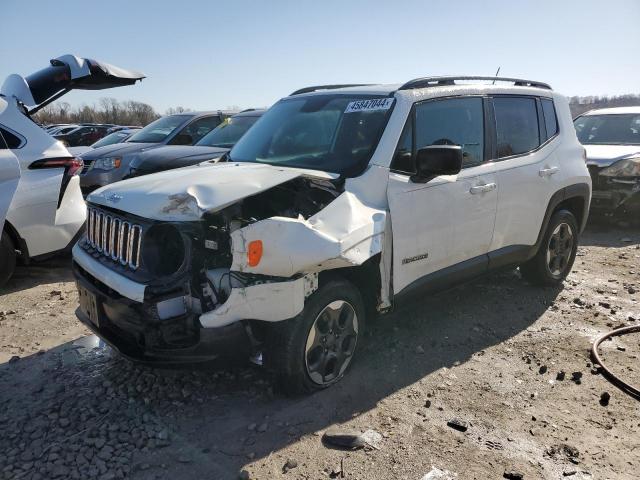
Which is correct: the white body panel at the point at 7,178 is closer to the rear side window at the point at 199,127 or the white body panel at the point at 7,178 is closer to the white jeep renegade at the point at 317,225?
the white jeep renegade at the point at 317,225

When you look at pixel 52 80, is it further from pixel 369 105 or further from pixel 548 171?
pixel 548 171

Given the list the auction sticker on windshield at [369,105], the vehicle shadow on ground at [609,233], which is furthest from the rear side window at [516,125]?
the vehicle shadow on ground at [609,233]

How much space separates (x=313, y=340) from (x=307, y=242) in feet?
2.32

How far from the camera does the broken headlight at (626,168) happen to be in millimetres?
7816

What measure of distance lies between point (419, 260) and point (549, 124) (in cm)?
238

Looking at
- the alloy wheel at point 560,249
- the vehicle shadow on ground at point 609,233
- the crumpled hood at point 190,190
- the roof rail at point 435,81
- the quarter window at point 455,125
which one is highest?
the roof rail at point 435,81

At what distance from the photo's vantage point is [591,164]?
801cm

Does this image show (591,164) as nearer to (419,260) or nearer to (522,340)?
(522,340)

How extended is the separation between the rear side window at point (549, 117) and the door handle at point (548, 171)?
12.4 inches

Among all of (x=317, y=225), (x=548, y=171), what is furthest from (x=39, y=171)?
(x=548, y=171)

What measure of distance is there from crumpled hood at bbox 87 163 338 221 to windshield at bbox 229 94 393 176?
0.25m

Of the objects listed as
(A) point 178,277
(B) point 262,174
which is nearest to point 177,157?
(B) point 262,174

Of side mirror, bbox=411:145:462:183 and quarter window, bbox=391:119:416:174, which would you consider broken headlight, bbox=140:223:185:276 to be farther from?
side mirror, bbox=411:145:462:183

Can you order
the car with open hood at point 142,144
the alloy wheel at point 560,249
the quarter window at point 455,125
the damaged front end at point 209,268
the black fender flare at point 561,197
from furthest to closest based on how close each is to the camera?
the car with open hood at point 142,144 → the alloy wheel at point 560,249 → the black fender flare at point 561,197 → the quarter window at point 455,125 → the damaged front end at point 209,268
